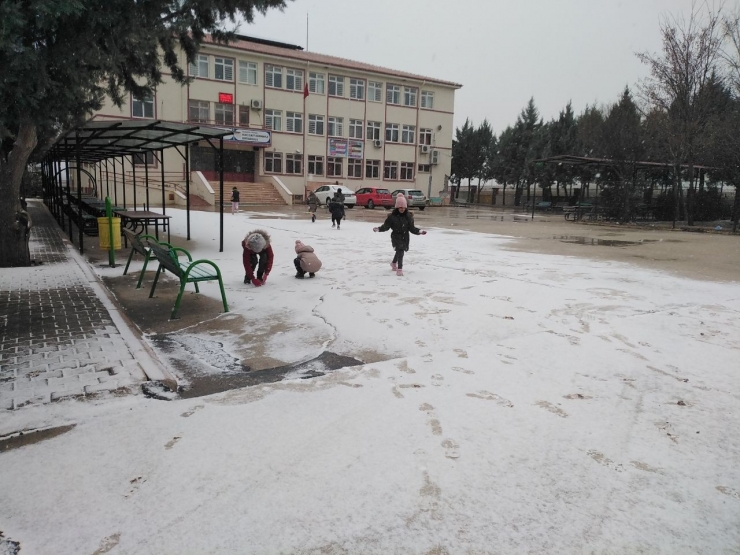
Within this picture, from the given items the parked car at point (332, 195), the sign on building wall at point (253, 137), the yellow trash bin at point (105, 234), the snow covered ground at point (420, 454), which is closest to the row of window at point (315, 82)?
the sign on building wall at point (253, 137)

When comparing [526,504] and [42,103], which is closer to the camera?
[526,504]

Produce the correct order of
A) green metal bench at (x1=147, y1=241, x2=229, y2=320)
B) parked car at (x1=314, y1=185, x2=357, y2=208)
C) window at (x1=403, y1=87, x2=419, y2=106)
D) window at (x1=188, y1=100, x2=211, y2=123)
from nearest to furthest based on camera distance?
1. green metal bench at (x1=147, y1=241, x2=229, y2=320)
2. parked car at (x1=314, y1=185, x2=357, y2=208)
3. window at (x1=188, y1=100, x2=211, y2=123)
4. window at (x1=403, y1=87, x2=419, y2=106)

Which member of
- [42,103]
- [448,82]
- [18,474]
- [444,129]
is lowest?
[18,474]

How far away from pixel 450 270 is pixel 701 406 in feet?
20.7

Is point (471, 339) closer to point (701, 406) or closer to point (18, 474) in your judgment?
point (701, 406)

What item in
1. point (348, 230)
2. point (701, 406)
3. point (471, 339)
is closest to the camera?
point (701, 406)

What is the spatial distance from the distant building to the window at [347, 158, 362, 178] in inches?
3.6

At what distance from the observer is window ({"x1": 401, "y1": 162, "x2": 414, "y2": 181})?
165ft

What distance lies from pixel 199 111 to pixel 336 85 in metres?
12.3

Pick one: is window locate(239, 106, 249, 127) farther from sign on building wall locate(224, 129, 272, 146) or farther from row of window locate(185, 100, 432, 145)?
sign on building wall locate(224, 129, 272, 146)

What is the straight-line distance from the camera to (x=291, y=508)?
106 inches

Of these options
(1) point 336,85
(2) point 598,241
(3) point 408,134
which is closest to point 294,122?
(1) point 336,85

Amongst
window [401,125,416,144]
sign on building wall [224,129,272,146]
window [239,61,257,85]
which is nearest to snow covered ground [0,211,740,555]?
sign on building wall [224,129,272,146]

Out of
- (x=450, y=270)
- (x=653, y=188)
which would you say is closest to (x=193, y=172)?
(x=653, y=188)
